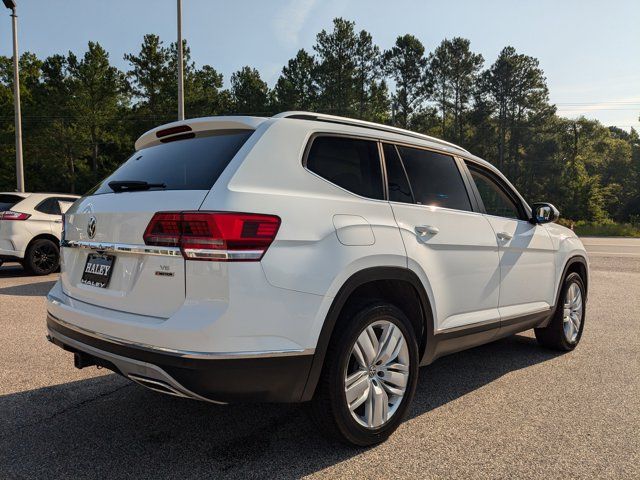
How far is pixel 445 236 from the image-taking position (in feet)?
11.1

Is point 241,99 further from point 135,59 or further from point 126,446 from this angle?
point 126,446

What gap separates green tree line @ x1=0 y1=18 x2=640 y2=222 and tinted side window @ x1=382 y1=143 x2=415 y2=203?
145 ft

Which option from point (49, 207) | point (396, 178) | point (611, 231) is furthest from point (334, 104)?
point (396, 178)

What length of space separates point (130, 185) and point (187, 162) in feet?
1.22

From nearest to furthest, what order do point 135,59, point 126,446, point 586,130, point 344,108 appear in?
point 126,446, point 135,59, point 344,108, point 586,130

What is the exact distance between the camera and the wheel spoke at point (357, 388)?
278 cm

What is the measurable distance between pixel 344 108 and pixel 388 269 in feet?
159

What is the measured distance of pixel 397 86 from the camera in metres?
57.4

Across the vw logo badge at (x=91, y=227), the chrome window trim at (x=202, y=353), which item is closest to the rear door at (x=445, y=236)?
the chrome window trim at (x=202, y=353)

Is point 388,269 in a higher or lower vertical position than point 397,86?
lower

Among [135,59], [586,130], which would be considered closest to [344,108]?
[135,59]

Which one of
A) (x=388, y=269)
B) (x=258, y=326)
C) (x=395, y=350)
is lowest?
(x=395, y=350)

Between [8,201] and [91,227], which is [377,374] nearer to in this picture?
[91,227]

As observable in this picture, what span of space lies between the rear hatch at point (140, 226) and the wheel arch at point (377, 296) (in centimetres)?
74
